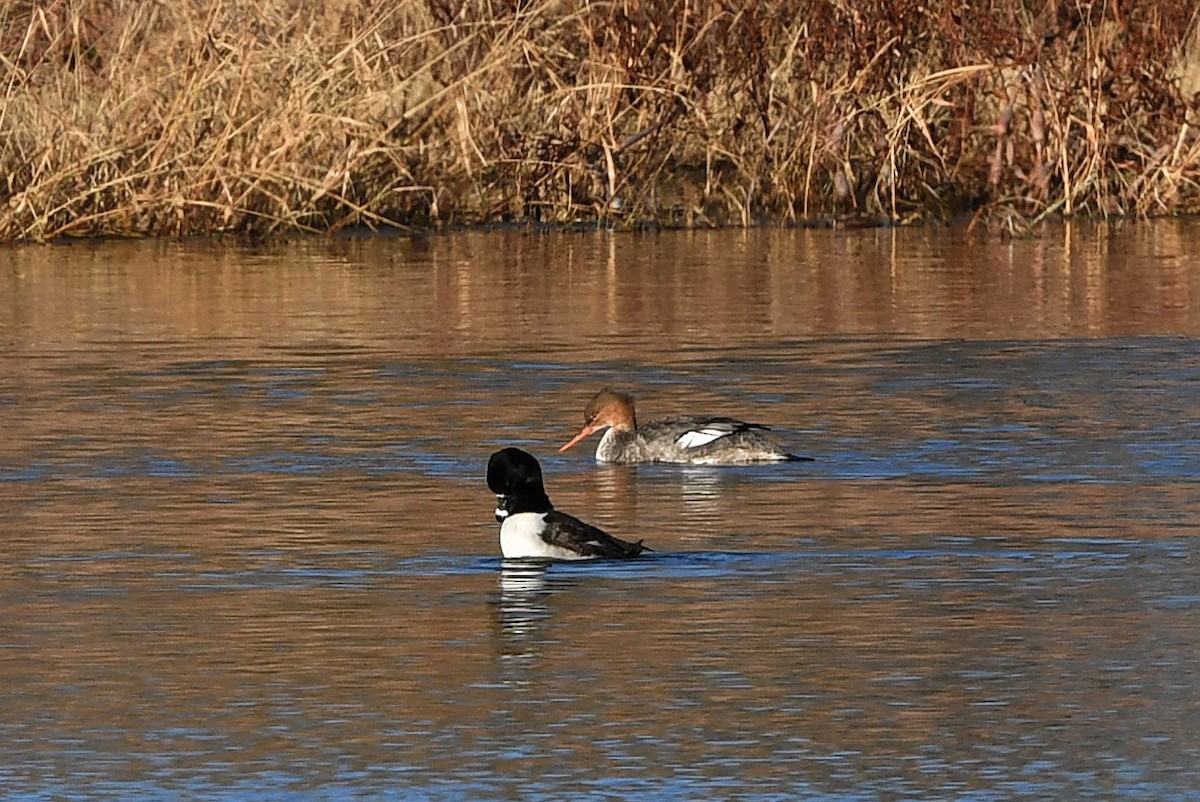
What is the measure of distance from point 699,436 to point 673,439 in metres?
0.18

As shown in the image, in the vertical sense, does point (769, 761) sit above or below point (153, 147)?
below

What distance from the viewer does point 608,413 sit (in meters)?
11.7

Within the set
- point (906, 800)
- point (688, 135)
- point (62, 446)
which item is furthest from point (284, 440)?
point (688, 135)

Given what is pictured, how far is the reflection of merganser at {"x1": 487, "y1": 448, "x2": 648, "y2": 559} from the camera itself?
905 cm

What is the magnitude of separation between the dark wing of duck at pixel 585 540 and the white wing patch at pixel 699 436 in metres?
2.19

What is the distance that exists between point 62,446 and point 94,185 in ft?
35.3

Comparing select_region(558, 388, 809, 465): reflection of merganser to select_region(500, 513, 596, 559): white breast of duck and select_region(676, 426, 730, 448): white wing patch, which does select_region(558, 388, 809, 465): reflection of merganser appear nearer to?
select_region(676, 426, 730, 448): white wing patch

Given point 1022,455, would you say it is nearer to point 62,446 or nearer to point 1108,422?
point 1108,422

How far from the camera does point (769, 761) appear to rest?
651 cm

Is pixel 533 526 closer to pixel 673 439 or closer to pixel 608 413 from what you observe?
pixel 673 439

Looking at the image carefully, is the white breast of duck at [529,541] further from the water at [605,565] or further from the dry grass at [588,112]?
the dry grass at [588,112]

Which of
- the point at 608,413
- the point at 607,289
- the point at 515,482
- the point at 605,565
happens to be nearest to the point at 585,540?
the point at 605,565

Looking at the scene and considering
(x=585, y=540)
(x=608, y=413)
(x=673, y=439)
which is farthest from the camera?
(x=608, y=413)

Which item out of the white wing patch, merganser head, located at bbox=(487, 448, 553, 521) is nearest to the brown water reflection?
the white wing patch
